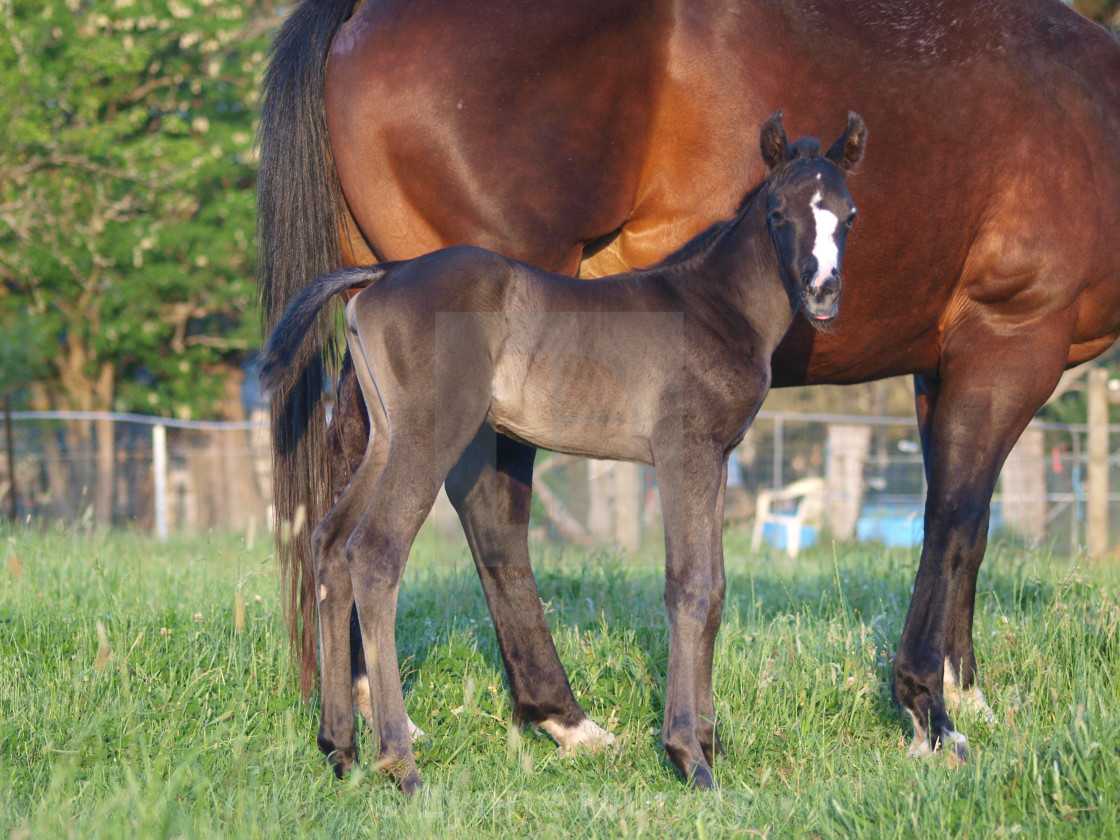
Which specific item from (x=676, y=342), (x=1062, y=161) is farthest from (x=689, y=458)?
(x=1062, y=161)

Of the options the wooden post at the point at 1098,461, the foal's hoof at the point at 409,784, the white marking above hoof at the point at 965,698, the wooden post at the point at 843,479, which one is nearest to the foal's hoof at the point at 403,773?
the foal's hoof at the point at 409,784

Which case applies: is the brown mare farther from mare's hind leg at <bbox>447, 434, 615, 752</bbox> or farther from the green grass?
the green grass

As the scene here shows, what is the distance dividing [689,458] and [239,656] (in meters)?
1.90

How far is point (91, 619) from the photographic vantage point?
4.25 meters

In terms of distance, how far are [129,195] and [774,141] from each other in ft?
47.1

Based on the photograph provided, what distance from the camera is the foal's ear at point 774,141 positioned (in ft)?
10.2

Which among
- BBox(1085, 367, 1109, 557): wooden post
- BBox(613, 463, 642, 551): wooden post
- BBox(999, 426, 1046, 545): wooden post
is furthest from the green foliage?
BBox(1085, 367, 1109, 557): wooden post

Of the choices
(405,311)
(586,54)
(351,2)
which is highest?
(351,2)

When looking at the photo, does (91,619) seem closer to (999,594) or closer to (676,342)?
(676,342)

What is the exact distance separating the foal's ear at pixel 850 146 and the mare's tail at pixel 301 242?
175cm

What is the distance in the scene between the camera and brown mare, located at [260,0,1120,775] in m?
3.45

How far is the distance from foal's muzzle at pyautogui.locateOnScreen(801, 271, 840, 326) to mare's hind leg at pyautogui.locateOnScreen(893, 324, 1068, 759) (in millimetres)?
1247

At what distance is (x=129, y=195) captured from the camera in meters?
15.3

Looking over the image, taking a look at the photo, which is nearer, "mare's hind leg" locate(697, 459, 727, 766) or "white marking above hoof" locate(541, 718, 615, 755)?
"mare's hind leg" locate(697, 459, 727, 766)
